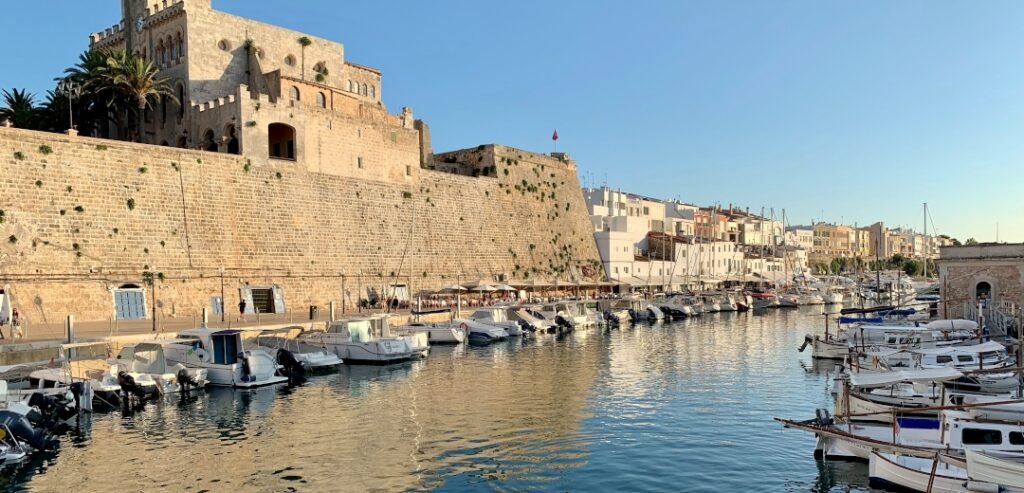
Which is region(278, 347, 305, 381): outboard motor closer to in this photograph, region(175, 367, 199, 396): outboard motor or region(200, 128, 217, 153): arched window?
region(175, 367, 199, 396): outboard motor

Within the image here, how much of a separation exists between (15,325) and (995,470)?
2571cm

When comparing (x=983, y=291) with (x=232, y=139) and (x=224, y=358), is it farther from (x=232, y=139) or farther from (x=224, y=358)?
(x=232, y=139)

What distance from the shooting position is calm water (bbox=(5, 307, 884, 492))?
39.5 feet

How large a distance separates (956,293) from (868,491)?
22973 millimetres

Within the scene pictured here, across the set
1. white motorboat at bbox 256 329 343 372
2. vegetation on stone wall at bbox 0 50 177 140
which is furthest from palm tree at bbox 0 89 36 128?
white motorboat at bbox 256 329 343 372

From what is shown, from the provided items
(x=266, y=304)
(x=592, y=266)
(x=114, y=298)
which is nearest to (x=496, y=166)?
(x=592, y=266)

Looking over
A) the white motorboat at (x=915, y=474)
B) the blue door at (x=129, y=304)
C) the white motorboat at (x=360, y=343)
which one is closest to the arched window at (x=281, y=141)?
the blue door at (x=129, y=304)

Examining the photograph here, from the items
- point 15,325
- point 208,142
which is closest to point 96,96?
point 208,142

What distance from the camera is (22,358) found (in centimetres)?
1969

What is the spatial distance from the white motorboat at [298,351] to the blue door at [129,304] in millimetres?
6171

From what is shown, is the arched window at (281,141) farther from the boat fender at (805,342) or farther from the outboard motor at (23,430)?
the boat fender at (805,342)

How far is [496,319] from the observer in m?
35.9

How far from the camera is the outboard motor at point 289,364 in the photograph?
2211cm

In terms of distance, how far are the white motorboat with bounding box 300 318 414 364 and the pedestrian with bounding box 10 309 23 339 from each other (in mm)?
8316
